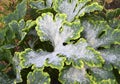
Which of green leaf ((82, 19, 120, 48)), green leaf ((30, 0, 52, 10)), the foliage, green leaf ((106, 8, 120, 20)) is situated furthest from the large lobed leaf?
green leaf ((106, 8, 120, 20))

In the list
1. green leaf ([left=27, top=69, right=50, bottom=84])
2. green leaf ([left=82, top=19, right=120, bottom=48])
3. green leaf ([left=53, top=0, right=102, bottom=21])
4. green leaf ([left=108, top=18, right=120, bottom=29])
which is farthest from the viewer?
green leaf ([left=108, top=18, right=120, bottom=29])

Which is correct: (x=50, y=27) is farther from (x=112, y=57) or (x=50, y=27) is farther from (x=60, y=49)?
(x=112, y=57)

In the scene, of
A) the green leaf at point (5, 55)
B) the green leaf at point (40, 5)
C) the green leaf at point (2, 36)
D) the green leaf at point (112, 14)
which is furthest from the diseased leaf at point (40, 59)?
the green leaf at point (112, 14)

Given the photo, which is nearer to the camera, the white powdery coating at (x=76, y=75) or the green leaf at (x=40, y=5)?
the white powdery coating at (x=76, y=75)

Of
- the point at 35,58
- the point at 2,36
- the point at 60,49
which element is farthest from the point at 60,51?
the point at 2,36

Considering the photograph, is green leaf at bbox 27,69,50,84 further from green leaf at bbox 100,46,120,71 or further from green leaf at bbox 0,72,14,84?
green leaf at bbox 100,46,120,71

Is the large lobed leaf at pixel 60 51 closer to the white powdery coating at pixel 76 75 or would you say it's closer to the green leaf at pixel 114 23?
the white powdery coating at pixel 76 75

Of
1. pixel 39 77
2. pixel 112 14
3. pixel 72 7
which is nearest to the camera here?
pixel 39 77
